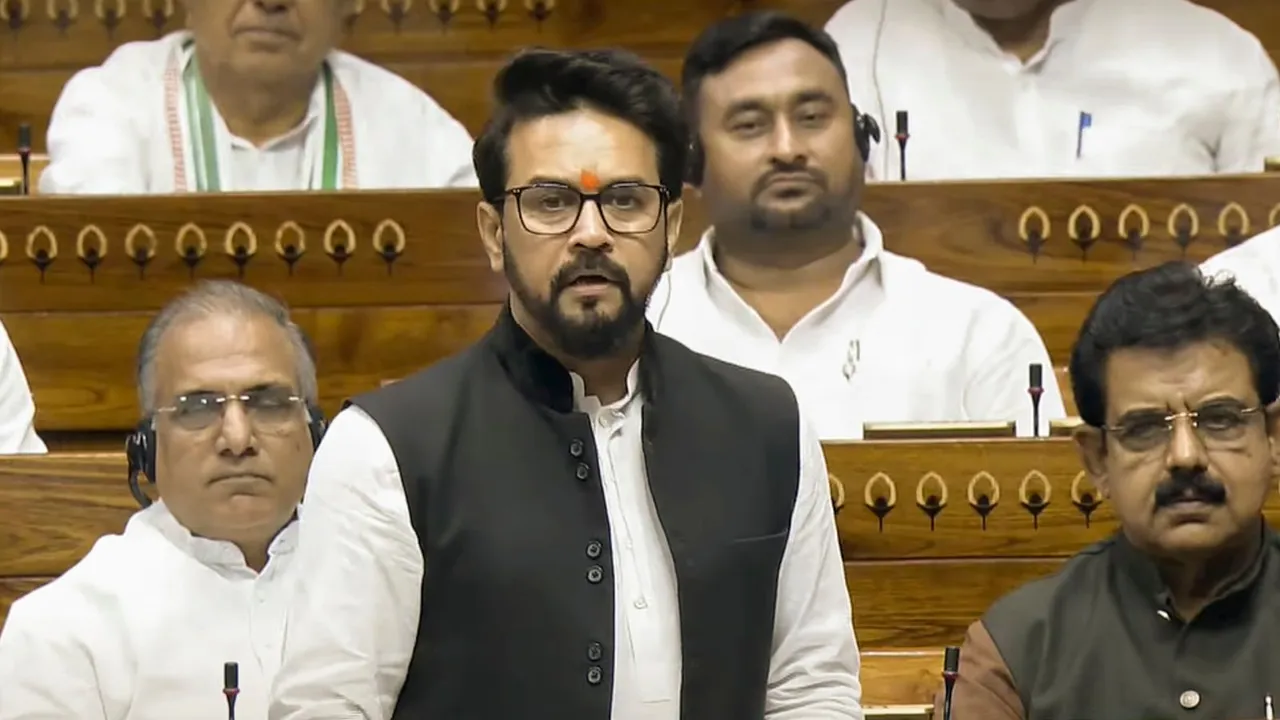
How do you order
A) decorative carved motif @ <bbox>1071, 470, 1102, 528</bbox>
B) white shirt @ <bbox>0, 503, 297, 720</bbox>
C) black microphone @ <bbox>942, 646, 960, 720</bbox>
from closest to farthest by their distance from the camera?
black microphone @ <bbox>942, 646, 960, 720</bbox> < white shirt @ <bbox>0, 503, 297, 720</bbox> < decorative carved motif @ <bbox>1071, 470, 1102, 528</bbox>

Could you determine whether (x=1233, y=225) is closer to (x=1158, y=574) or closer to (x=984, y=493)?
(x=984, y=493)

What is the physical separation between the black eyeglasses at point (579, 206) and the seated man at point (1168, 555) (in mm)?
356

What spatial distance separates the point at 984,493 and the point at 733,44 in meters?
0.47

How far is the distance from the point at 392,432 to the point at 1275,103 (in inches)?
57.4

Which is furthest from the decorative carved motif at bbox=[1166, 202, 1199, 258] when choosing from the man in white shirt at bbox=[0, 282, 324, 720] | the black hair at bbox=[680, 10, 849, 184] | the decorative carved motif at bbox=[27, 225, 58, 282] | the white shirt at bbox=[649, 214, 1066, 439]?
the decorative carved motif at bbox=[27, 225, 58, 282]

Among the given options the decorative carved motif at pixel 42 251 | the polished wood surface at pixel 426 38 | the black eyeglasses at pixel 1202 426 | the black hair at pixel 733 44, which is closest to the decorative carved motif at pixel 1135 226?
the black hair at pixel 733 44

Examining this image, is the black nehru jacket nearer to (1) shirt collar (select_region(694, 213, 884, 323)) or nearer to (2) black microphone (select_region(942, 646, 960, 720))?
(2) black microphone (select_region(942, 646, 960, 720))

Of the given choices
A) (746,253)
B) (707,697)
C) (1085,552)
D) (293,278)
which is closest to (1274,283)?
(746,253)

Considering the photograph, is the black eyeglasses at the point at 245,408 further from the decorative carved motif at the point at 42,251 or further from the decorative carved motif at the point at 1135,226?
the decorative carved motif at the point at 1135,226

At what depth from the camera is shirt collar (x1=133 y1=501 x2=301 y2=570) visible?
4.99 ft

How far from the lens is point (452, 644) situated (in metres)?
1.15

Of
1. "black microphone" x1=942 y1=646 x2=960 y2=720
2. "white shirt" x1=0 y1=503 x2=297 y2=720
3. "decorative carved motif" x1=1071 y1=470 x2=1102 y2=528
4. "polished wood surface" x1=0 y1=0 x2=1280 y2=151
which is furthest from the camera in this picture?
"polished wood surface" x1=0 y1=0 x2=1280 y2=151

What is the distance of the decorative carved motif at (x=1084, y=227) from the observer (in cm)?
208

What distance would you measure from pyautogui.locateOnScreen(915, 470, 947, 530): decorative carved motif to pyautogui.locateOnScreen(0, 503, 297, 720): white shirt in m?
0.48
